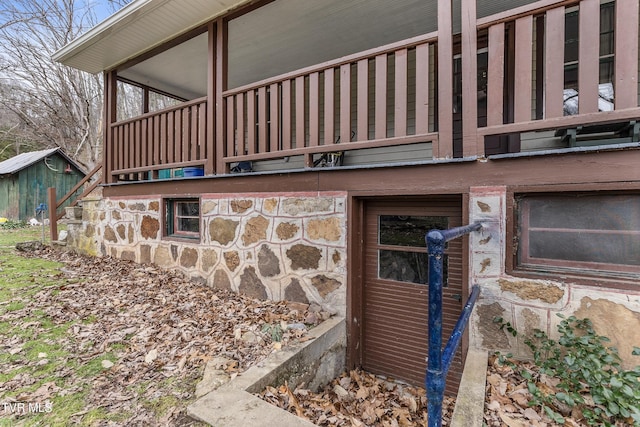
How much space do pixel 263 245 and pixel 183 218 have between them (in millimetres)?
1625

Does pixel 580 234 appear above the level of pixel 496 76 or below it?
below

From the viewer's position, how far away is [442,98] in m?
2.60

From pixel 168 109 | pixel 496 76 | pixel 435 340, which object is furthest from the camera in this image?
pixel 168 109

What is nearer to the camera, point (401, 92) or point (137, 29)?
point (401, 92)

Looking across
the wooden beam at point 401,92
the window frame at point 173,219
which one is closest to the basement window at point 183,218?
the window frame at point 173,219

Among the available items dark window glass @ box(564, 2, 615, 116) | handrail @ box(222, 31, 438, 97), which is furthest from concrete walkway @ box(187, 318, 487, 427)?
dark window glass @ box(564, 2, 615, 116)

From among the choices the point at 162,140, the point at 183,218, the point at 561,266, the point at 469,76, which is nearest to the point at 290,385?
the point at 561,266

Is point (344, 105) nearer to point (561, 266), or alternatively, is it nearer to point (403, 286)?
point (403, 286)

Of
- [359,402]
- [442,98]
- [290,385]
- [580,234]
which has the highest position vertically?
[442,98]

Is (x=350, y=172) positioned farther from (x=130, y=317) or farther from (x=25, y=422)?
(x=25, y=422)

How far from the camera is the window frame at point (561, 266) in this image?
1.97 meters

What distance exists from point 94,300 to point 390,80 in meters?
4.92

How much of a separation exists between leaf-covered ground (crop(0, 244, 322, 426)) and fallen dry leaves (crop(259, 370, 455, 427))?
0.42m

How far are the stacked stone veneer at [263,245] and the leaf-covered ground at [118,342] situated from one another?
0.21m
